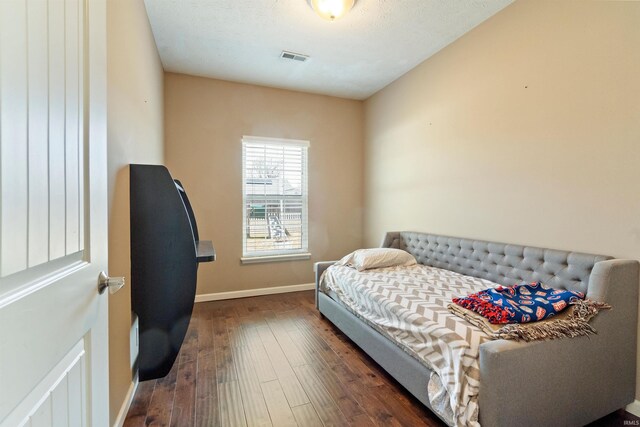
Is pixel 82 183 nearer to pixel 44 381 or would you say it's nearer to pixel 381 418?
pixel 44 381

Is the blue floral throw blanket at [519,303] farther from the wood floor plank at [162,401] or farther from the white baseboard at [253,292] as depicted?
the white baseboard at [253,292]

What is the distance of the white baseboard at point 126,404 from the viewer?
1596 millimetres

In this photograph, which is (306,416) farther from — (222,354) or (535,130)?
(535,130)

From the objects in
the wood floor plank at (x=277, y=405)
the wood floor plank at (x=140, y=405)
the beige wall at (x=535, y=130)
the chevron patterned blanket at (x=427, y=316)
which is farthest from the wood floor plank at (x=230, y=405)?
the beige wall at (x=535, y=130)

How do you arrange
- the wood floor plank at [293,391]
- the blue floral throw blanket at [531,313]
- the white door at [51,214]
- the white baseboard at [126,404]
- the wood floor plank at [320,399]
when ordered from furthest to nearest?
the wood floor plank at [293,391] < the wood floor plank at [320,399] < the white baseboard at [126,404] < the blue floral throw blanket at [531,313] < the white door at [51,214]

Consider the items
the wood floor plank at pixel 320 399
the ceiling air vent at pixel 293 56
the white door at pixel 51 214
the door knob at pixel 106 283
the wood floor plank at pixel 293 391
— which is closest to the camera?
the white door at pixel 51 214

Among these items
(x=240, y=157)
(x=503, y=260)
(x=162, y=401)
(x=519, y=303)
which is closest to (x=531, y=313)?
(x=519, y=303)

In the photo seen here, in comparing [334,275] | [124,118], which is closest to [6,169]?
[124,118]

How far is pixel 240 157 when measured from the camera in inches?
153

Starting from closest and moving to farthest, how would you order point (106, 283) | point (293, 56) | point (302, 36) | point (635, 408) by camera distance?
point (106, 283), point (635, 408), point (302, 36), point (293, 56)

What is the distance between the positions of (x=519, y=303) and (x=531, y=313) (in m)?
0.10

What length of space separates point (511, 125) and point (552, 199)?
0.69m

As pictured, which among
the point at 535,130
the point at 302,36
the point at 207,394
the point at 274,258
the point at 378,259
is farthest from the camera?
the point at 274,258

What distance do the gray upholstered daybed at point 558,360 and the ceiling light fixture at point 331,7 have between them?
7.53ft
